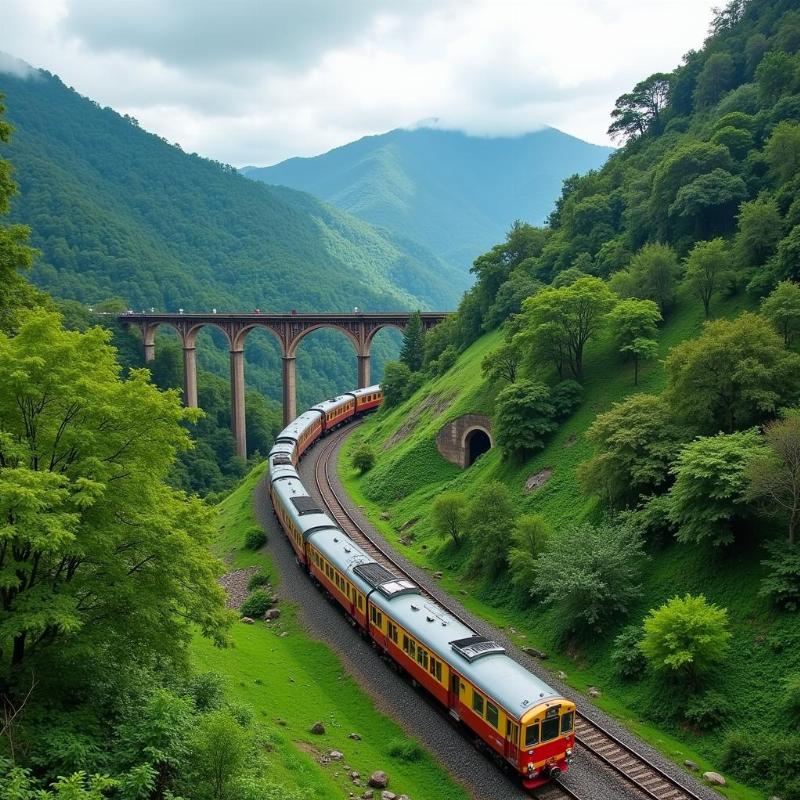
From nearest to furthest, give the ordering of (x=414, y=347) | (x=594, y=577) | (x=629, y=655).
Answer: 1. (x=629, y=655)
2. (x=594, y=577)
3. (x=414, y=347)

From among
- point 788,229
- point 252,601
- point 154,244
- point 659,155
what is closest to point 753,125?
point 659,155

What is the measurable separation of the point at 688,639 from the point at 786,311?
629 inches

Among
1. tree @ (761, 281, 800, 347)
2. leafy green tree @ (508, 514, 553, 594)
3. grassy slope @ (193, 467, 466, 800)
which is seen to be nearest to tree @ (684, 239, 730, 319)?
tree @ (761, 281, 800, 347)

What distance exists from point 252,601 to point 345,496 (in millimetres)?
14865

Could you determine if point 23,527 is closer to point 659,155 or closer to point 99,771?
point 99,771

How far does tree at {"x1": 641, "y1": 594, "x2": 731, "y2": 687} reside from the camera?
18297 millimetres

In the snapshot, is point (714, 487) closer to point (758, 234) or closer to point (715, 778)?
point (715, 778)

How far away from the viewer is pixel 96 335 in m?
14.3

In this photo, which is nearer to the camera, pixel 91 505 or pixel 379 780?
pixel 91 505

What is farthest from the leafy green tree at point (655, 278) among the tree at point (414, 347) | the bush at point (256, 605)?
the tree at point (414, 347)

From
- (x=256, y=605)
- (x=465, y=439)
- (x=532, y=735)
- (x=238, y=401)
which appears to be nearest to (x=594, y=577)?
(x=532, y=735)

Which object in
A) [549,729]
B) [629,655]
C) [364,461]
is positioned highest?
[364,461]

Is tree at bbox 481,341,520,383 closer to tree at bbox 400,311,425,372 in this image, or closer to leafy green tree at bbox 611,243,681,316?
leafy green tree at bbox 611,243,681,316

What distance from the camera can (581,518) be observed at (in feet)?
93.5
